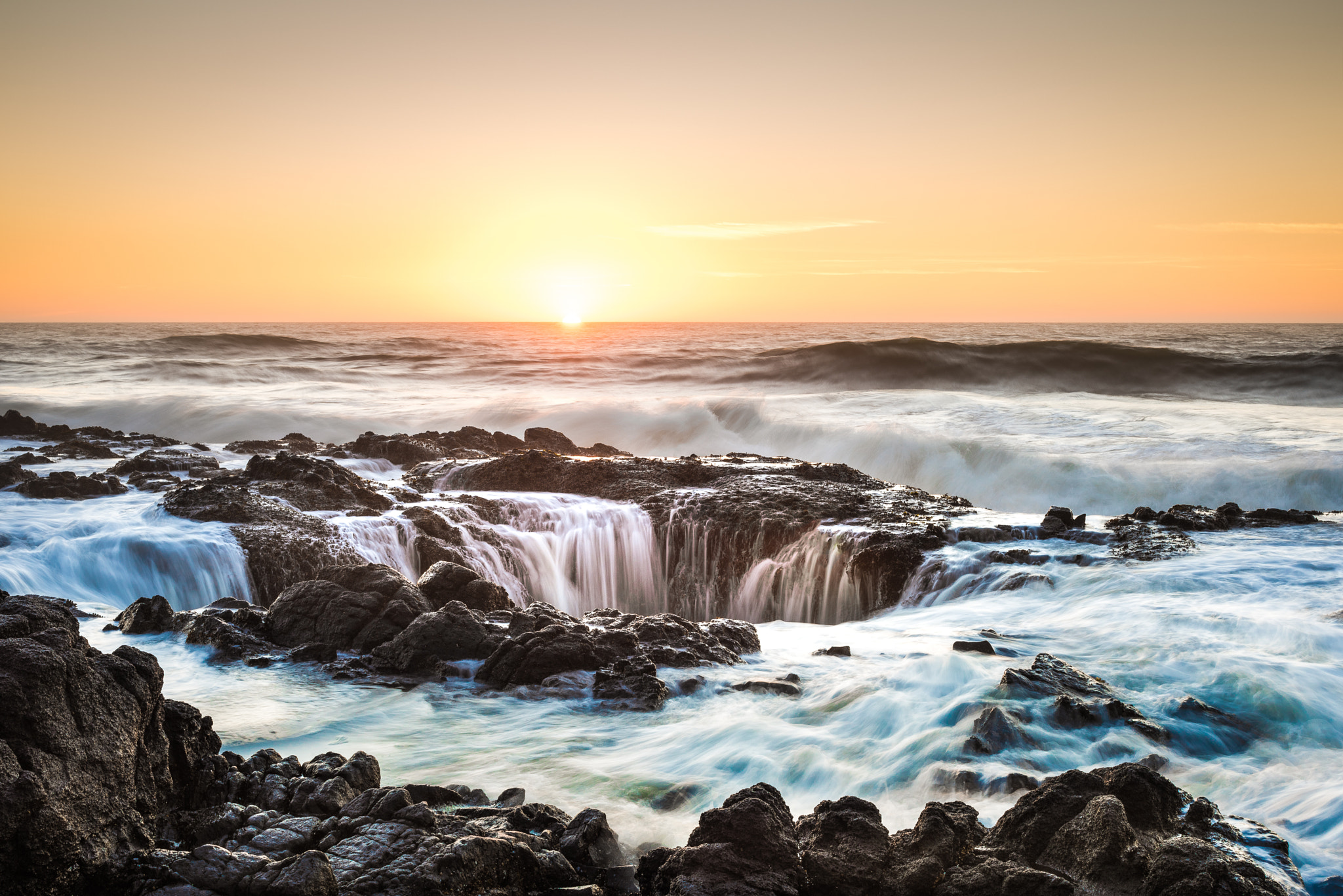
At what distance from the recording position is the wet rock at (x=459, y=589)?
7605mm

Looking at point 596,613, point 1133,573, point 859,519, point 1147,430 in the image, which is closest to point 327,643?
point 596,613

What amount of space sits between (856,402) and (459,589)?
70.2 ft

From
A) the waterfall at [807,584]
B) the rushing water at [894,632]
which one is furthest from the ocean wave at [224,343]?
the waterfall at [807,584]

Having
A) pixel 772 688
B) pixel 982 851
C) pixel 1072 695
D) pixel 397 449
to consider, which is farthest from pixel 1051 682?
pixel 397 449

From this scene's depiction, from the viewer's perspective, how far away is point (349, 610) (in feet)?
23.0

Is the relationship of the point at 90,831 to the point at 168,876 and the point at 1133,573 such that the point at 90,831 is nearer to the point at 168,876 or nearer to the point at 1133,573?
the point at 168,876

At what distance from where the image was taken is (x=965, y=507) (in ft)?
36.9

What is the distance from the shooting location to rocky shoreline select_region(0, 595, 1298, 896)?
3211 millimetres

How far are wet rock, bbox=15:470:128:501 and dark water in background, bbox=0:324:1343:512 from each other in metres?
13.8

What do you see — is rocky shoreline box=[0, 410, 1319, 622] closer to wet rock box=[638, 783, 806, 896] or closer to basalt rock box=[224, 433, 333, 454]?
basalt rock box=[224, 433, 333, 454]

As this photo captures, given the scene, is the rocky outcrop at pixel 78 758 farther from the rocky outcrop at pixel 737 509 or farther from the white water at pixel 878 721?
the rocky outcrop at pixel 737 509

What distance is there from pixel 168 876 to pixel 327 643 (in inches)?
144

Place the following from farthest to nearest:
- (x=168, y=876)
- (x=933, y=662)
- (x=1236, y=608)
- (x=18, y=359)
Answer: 1. (x=18, y=359)
2. (x=1236, y=608)
3. (x=933, y=662)
4. (x=168, y=876)

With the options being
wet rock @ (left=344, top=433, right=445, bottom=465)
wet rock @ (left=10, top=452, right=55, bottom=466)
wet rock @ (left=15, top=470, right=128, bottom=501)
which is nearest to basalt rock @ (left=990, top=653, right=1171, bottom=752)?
wet rock @ (left=15, top=470, right=128, bottom=501)
